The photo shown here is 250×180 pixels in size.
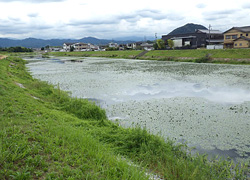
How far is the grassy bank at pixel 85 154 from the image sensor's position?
4.24 metres

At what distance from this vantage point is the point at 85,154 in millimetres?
5031

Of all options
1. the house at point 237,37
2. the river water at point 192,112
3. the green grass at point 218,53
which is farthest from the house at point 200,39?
the river water at point 192,112

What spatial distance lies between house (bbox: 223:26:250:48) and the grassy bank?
47.2 m

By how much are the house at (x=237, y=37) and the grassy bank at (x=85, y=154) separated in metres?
47.2

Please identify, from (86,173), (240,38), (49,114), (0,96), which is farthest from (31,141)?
(240,38)

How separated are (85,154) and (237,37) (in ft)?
180

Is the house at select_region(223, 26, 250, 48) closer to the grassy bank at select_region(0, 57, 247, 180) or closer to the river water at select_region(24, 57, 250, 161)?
the river water at select_region(24, 57, 250, 161)

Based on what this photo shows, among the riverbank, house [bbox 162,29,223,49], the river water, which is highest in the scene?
house [bbox 162,29,223,49]

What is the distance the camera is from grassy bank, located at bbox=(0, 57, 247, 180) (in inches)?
167

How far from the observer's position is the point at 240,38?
4444cm

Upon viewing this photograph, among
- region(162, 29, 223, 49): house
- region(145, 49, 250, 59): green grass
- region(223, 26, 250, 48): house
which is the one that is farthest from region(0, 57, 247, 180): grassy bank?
region(162, 29, 223, 49): house

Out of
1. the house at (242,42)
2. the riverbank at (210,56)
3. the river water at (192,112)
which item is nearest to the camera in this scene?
the river water at (192,112)

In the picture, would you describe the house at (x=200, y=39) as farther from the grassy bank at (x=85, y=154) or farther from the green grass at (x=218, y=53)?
the grassy bank at (x=85, y=154)

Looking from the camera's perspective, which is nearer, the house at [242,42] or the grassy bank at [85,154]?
the grassy bank at [85,154]
